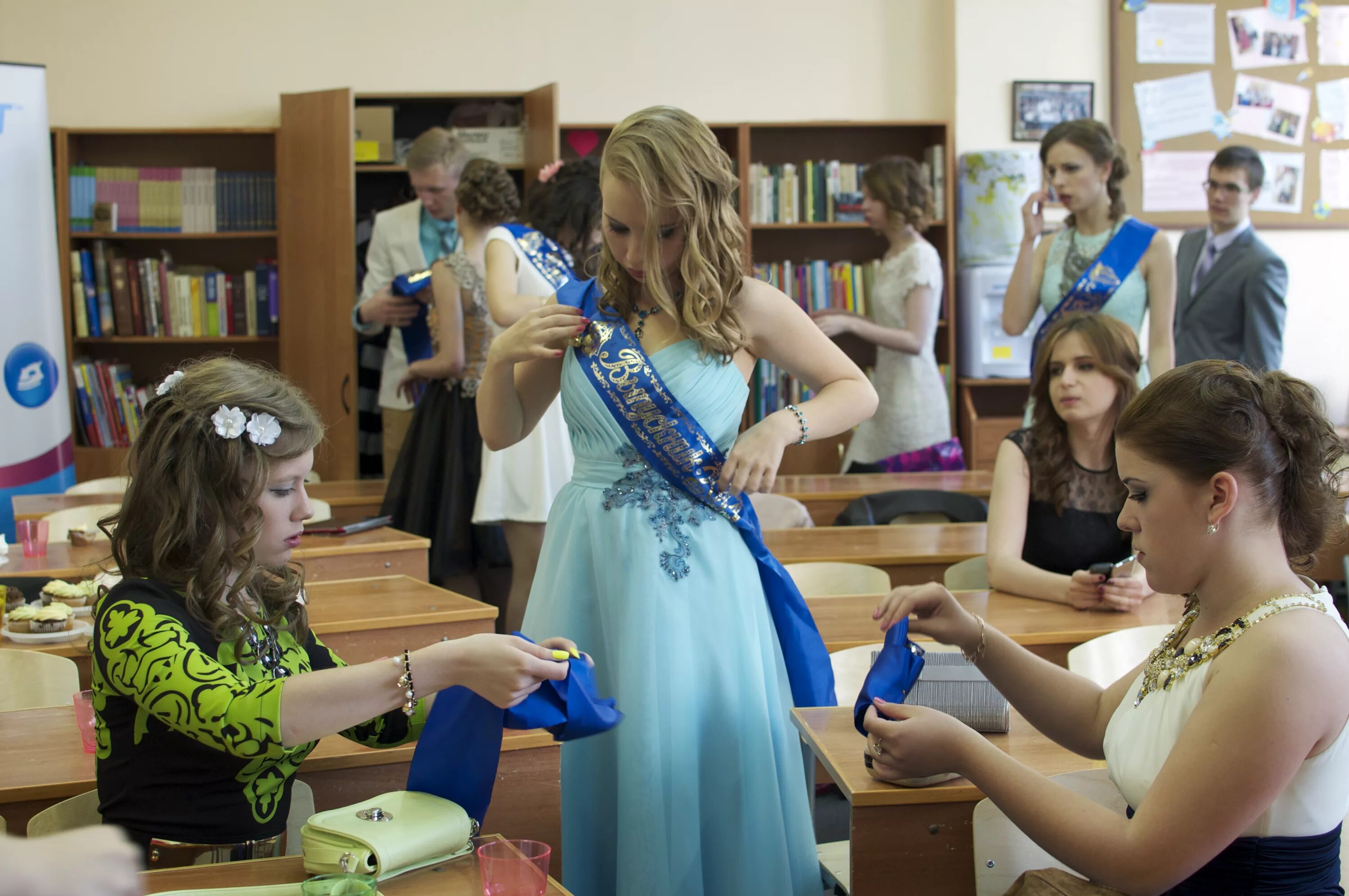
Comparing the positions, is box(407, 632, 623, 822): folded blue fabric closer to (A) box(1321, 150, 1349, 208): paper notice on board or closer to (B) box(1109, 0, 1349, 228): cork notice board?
(B) box(1109, 0, 1349, 228): cork notice board

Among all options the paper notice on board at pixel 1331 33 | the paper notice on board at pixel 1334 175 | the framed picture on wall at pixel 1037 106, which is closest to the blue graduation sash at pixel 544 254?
the framed picture on wall at pixel 1037 106

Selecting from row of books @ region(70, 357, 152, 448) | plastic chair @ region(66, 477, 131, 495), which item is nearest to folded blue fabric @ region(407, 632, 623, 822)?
plastic chair @ region(66, 477, 131, 495)

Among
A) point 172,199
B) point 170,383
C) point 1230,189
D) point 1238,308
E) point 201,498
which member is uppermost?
point 172,199

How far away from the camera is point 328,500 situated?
400cm

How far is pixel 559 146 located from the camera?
5.71 meters

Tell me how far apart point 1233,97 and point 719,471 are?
543cm

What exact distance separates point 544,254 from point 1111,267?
1.71 m

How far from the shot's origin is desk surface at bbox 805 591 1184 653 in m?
2.21

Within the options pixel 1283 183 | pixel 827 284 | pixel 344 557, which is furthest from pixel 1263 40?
pixel 344 557

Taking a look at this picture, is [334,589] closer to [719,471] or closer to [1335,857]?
[719,471]

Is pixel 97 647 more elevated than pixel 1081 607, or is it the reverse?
pixel 97 647

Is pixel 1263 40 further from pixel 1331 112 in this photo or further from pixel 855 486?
pixel 855 486

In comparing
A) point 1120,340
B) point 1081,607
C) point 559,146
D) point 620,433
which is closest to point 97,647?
point 620,433

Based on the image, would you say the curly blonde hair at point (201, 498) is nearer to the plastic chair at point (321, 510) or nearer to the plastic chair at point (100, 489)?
the plastic chair at point (321, 510)
